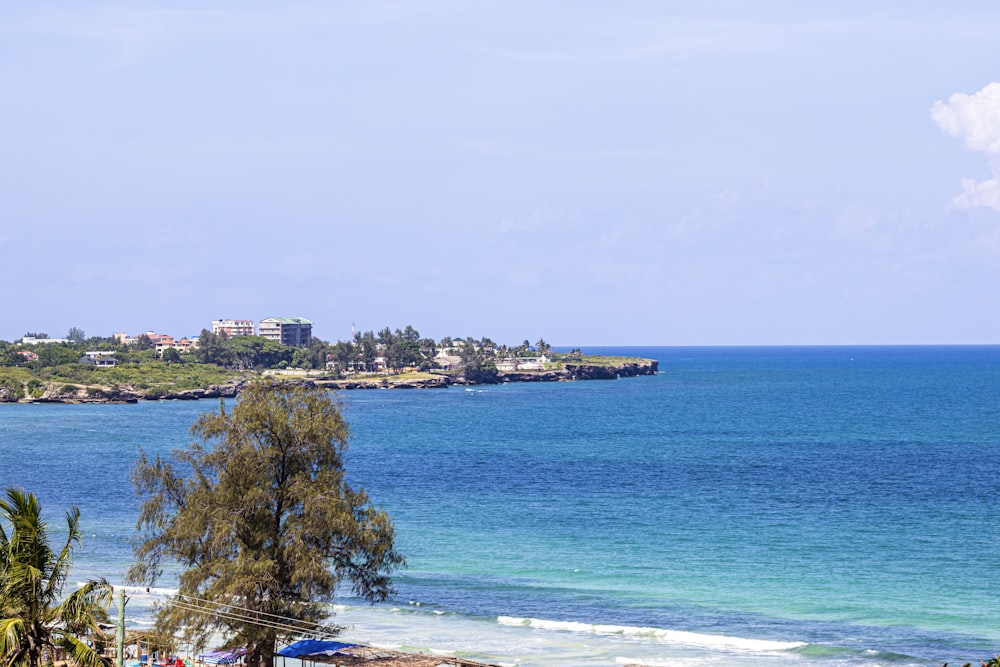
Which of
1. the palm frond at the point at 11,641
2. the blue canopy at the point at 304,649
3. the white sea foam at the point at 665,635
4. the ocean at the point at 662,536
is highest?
the palm frond at the point at 11,641

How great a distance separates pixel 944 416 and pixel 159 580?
117775mm

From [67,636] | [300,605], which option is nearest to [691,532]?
[300,605]

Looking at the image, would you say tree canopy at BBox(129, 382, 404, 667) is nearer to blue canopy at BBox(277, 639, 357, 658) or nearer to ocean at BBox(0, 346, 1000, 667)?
blue canopy at BBox(277, 639, 357, 658)

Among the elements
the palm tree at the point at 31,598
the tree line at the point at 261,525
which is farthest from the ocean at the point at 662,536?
the palm tree at the point at 31,598

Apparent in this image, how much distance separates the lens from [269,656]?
3550 centimetres

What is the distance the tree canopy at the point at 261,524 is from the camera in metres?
34.3

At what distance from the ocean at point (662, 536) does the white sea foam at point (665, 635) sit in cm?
12

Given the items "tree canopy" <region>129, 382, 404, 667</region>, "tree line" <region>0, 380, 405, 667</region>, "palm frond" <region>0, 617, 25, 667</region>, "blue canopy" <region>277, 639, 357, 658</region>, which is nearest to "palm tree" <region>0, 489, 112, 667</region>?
"palm frond" <region>0, 617, 25, 667</region>

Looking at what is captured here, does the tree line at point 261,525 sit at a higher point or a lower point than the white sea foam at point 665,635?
higher

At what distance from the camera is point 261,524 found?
115 feet

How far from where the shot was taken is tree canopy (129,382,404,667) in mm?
34344

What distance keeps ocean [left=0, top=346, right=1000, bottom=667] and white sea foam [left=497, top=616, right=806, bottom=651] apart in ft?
0.40

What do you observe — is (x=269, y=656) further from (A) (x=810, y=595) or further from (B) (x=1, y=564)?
(A) (x=810, y=595)

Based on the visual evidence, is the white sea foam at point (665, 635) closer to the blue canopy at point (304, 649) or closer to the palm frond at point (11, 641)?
the blue canopy at point (304, 649)
